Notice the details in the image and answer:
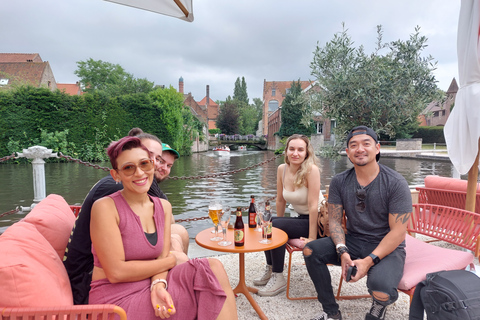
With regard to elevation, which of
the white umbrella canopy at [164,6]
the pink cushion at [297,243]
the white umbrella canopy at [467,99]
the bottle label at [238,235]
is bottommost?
the pink cushion at [297,243]

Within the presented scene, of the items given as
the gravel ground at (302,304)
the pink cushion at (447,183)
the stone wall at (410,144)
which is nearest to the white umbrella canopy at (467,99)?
the pink cushion at (447,183)

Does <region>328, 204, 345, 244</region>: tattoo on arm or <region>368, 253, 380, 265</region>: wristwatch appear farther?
<region>328, 204, 345, 244</region>: tattoo on arm

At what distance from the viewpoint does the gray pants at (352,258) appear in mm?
2113

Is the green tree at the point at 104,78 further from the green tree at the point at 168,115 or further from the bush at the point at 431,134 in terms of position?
the bush at the point at 431,134

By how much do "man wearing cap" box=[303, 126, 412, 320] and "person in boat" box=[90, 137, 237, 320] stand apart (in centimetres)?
111

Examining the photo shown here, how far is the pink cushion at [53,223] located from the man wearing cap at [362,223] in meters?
1.93

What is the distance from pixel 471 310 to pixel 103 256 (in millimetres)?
2171

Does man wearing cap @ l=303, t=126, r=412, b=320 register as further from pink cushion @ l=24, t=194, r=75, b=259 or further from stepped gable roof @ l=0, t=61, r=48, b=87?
stepped gable roof @ l=0, t=61, r=48, b=87

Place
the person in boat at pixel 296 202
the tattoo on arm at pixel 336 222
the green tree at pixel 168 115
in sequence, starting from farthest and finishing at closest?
1. the green tree at pixel 168 115
2. the person in boat at pixel 296 202
3. the tattoo on arm at pixel 336 222

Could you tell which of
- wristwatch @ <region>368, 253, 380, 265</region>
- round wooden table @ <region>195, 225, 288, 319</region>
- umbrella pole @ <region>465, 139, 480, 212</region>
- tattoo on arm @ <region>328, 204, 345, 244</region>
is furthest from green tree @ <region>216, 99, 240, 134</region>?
wristwatch @ <region>368, 253, 380, 265</region>

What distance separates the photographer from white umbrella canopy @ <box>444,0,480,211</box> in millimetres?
3148

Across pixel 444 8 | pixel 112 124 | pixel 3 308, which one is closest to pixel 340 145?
pixel 444 8

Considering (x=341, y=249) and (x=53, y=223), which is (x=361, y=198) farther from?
(x=53, y=223)

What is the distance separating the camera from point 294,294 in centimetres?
302
